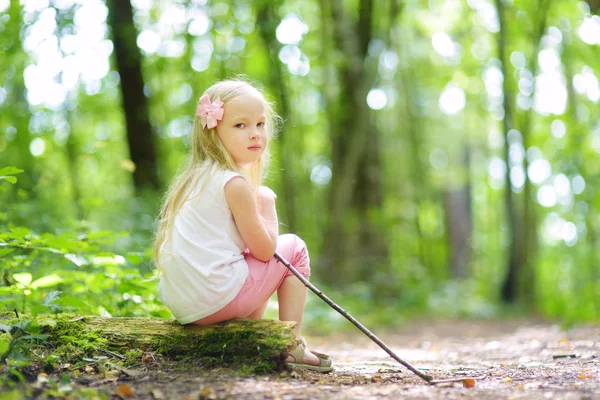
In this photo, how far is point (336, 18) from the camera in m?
10.4

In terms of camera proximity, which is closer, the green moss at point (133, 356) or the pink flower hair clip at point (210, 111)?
the green moss at point (133, 356)

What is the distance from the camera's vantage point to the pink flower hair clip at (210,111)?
3242mm

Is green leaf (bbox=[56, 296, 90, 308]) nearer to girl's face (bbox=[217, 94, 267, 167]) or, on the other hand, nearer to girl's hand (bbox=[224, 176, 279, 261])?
girl's hand (bbox=[224, 176, 279, 261])

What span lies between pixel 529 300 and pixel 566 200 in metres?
7.01

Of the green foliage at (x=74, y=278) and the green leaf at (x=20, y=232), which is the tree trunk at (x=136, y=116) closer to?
the green foliage at (x=74, y=278)

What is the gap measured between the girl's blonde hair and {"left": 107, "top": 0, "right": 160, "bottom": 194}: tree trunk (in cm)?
668

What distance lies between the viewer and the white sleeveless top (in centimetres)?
304

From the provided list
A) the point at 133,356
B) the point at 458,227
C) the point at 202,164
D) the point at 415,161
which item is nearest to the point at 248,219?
the point at 202,164

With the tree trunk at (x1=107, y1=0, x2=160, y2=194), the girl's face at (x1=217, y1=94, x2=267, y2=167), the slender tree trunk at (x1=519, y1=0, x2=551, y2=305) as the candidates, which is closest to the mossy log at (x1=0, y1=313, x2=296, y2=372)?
the girl's face at (x1=217, y1=94, x2=267, y2=167)

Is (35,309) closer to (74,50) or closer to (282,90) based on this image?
(74,50)

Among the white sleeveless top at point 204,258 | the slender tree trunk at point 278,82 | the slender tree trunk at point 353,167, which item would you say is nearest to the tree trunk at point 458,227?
the slender tree trunk at point 278,82

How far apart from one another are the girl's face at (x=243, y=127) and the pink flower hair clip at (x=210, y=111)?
4 cm

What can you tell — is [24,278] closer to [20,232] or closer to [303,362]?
[20,232]

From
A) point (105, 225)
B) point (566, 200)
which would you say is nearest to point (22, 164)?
point (105, 225)
